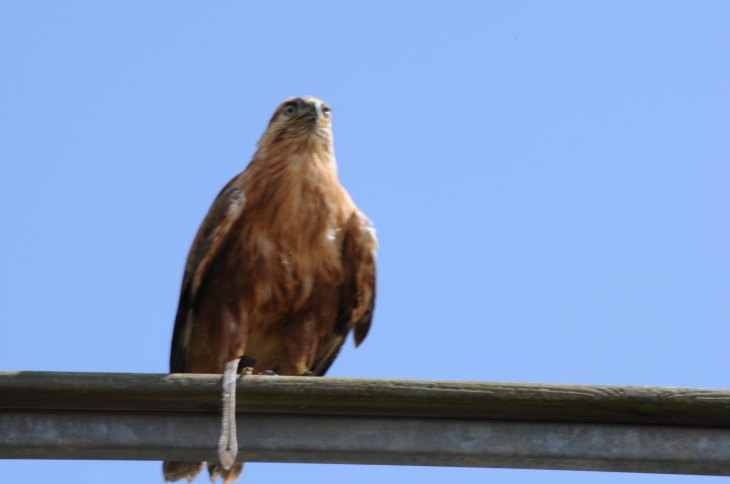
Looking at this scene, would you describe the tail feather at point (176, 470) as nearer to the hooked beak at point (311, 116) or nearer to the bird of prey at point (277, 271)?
the bird of prey at point (277, 271)

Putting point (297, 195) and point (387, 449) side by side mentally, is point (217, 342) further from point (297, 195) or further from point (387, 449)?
point (387, 449)

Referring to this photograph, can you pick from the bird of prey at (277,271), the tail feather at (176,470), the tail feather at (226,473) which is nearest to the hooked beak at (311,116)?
the bird of prey at (277,271)

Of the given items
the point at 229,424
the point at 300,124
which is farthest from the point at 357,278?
the point at 229,424

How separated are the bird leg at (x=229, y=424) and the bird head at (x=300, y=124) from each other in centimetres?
343

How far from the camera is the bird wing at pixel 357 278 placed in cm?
663

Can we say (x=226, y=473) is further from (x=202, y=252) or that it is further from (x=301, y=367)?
(x=202, y=252)

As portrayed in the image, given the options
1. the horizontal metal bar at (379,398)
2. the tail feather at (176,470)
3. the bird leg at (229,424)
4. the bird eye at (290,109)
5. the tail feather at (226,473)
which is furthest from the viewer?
the bird eye at (290,109)

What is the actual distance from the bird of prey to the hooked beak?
21 cm

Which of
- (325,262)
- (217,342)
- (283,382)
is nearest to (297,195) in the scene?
(325,262)

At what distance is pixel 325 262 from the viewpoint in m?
6.55

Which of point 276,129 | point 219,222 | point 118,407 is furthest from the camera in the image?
point 276,129

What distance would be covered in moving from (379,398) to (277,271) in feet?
9.22

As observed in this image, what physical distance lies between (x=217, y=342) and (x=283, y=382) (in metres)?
2.83

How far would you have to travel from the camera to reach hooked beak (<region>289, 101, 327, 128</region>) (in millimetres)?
7098
